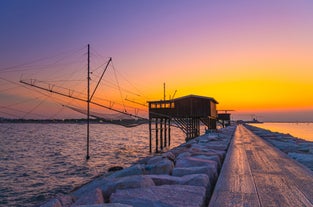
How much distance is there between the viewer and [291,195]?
4.86 metres

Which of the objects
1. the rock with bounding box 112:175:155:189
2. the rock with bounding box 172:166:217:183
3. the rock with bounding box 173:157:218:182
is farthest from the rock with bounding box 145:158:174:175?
the rock with bounding box 112:175:155:189

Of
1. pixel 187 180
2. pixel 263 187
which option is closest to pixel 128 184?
pixel 187 180

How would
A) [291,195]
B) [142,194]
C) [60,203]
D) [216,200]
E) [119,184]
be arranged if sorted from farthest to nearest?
[119,184] < [60,203] < [142,194] < [291,195] < [216,200]

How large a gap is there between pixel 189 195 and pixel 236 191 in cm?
88

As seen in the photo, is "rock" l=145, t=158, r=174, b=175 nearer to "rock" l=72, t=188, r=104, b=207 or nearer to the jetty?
the jetty

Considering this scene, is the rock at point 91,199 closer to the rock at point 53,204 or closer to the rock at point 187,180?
the rock at point 53,204

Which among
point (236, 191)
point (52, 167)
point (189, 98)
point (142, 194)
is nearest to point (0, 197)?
point (52, 167)

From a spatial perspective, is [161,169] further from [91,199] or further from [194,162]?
[91,199]

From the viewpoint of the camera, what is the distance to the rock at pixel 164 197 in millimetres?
4553

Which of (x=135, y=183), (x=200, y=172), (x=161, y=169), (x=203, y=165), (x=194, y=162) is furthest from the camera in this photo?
(x=194, y=162)

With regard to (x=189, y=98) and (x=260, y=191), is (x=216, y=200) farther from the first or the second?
(x=189, y=98)

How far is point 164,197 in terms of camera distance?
493cm

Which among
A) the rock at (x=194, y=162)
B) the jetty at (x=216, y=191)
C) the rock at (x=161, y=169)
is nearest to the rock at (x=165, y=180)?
the jetty at (x=216, y=191)

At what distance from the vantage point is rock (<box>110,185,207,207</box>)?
4553mm
